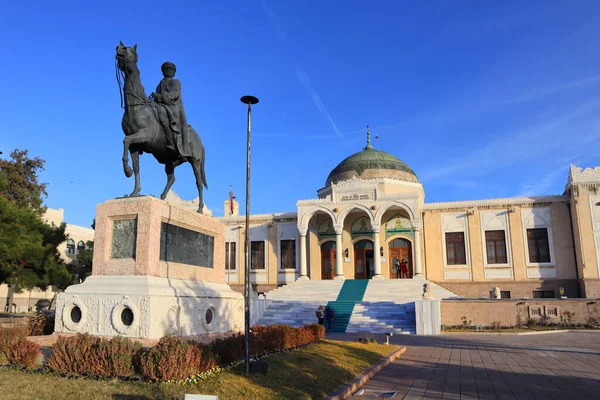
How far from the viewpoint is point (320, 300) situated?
25.6m

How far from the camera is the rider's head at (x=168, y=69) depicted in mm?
9930

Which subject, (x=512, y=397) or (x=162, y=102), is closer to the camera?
(x=512, y=397)

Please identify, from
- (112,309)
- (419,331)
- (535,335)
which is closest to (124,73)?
(112,309)

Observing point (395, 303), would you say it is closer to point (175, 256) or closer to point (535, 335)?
point (535, 335)

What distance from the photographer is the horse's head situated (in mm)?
9156

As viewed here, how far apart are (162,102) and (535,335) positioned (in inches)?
662

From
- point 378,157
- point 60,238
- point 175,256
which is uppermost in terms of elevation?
point 378,157

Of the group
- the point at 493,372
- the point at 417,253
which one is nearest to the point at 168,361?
the point at 493,372

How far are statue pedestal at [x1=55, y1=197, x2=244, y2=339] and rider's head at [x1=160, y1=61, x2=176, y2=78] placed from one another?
→ 9.64 ft

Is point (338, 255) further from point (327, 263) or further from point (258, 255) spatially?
point (258, 255)

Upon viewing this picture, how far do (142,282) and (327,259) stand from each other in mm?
24207

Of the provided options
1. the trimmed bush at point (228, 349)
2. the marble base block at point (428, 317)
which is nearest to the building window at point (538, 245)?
the marble base block at point (428, 317)

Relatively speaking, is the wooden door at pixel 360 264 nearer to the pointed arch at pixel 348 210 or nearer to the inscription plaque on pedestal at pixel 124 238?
the pointed arch at pixel 348 210

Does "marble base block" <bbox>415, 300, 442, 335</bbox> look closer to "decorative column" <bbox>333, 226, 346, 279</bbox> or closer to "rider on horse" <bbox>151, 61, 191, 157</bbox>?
"decorative column" <bbox>333, 226, 346, 279</bbox>
